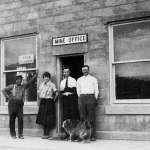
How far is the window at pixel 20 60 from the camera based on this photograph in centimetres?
1408

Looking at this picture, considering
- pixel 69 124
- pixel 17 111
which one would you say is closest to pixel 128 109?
pixel 69 124

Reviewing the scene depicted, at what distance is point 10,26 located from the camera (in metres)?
14.5

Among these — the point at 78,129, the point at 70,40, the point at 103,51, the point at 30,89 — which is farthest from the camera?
the point at 30,89

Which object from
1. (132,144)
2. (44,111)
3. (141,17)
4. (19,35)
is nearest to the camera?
(132,144)

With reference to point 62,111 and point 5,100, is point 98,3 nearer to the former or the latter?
point 62,111

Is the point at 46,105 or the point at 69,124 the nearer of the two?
the point at 69,124

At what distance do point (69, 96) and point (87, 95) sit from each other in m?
0.77

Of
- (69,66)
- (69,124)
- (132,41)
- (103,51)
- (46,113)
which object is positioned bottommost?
(69,124)

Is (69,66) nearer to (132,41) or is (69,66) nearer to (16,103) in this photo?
(16,103)

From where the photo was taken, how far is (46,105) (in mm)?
12852

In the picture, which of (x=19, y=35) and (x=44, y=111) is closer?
(x=44, y=111)

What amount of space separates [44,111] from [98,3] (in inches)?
144

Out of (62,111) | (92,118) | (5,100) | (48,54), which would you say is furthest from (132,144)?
(5,100)

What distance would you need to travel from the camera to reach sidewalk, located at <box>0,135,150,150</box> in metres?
10.6
